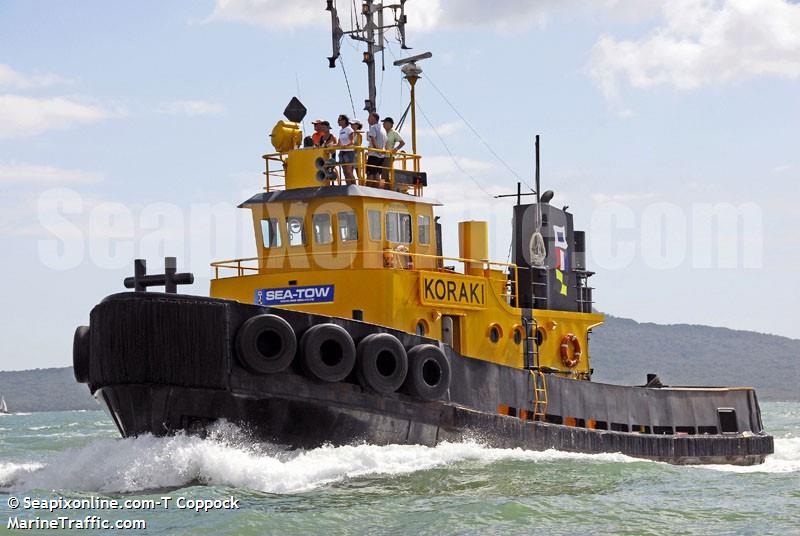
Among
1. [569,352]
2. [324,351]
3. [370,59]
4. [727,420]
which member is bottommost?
[727,420]

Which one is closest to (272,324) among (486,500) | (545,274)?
(486,500)

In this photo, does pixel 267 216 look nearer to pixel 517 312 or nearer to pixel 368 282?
pixel 368 282

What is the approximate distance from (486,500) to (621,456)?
19.3 ft

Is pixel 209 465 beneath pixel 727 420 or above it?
above

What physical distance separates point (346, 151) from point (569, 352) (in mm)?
5077

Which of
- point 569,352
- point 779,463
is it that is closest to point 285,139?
point 569,352

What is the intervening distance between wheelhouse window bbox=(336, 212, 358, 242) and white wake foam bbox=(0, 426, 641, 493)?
341 cm

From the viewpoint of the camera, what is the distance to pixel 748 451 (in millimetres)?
21734

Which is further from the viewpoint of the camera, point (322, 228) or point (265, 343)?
point (322, 228)

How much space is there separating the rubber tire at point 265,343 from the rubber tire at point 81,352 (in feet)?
9.01

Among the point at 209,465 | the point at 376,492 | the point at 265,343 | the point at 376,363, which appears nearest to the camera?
the point at 376,492

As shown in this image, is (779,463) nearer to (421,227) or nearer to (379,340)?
(421,227)

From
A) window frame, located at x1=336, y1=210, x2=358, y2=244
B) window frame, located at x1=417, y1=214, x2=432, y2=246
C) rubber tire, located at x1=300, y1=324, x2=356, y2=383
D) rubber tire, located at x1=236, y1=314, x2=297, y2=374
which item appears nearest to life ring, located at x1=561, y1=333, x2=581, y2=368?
window frame, located at x1=417, y1=214, x2=432, y2=246

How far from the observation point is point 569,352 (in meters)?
19.8
